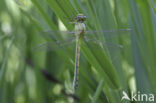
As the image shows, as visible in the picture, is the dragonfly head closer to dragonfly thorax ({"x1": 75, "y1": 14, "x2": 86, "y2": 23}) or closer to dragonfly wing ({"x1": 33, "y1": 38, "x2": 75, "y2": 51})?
dragonfly thorax ({"x1": 75, "y1": 14, "x2": 86, "y2": 23})

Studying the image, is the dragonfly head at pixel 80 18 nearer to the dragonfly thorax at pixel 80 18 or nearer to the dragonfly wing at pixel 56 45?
the dragonfly thorax at pixel 80 18

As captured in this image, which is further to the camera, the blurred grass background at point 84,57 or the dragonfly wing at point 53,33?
the dragonfly wing at point 53,33

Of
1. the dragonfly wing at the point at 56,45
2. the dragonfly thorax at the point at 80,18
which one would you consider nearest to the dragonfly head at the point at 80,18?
the dragonfly thorax at the point at 80,18

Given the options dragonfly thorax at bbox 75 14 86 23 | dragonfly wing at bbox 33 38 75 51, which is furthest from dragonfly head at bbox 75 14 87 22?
dragonfly wing at bbox 33 38 75 51

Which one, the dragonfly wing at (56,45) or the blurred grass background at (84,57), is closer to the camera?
the blurred grass background at (84,57)

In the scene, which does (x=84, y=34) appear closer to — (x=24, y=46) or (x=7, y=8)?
(x=24, y=46)

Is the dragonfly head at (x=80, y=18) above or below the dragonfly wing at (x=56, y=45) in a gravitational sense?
above

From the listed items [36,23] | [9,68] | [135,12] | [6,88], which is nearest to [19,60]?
[9,68]

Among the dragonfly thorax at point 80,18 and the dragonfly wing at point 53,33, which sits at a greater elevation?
the dragonfly thorax at point 80,18

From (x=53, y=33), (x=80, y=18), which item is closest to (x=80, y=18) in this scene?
(x=80, y=18)
